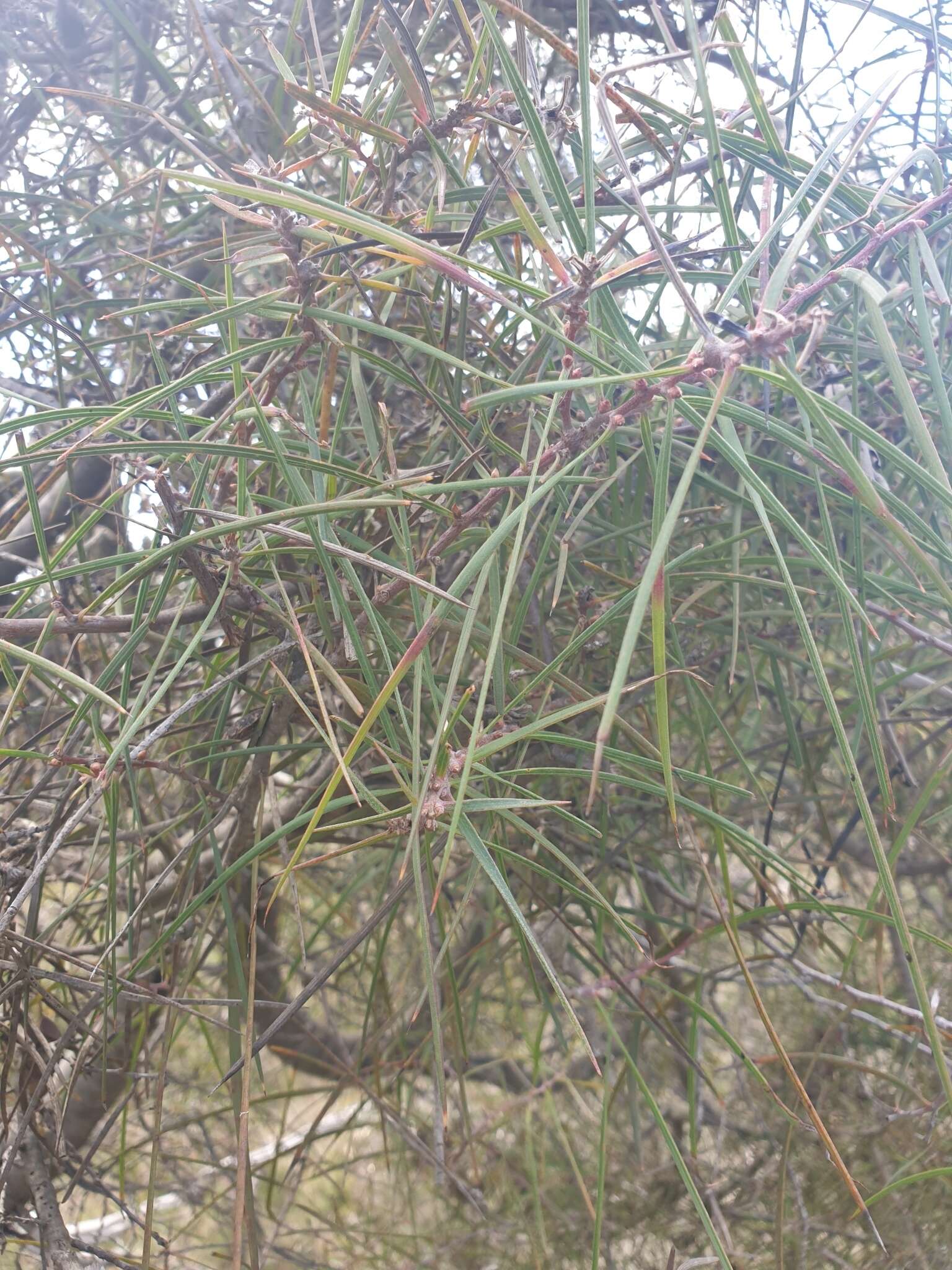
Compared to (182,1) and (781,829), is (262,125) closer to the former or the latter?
(182,1)

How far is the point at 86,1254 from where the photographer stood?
0.38 m

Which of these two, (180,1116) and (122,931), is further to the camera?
(180,1116)

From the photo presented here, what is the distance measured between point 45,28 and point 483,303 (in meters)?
0.39

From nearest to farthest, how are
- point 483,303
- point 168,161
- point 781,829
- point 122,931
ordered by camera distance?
point 122,931 → point 483,303 → point 168,161 → point 781,829

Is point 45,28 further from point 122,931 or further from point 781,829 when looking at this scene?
point 781,829

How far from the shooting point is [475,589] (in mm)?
204

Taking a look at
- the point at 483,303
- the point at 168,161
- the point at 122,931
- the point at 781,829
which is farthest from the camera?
the point at 781,829

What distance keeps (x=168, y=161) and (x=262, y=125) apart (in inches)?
2.2

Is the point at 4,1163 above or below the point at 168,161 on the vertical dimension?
below

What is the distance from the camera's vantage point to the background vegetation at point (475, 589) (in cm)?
21

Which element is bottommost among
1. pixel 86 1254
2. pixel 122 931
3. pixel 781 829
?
pixel 86 1254

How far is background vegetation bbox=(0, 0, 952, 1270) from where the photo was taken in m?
0.21

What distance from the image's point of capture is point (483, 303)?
38 centimetres

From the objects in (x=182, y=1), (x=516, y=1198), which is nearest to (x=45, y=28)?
(x=182, y=1)
